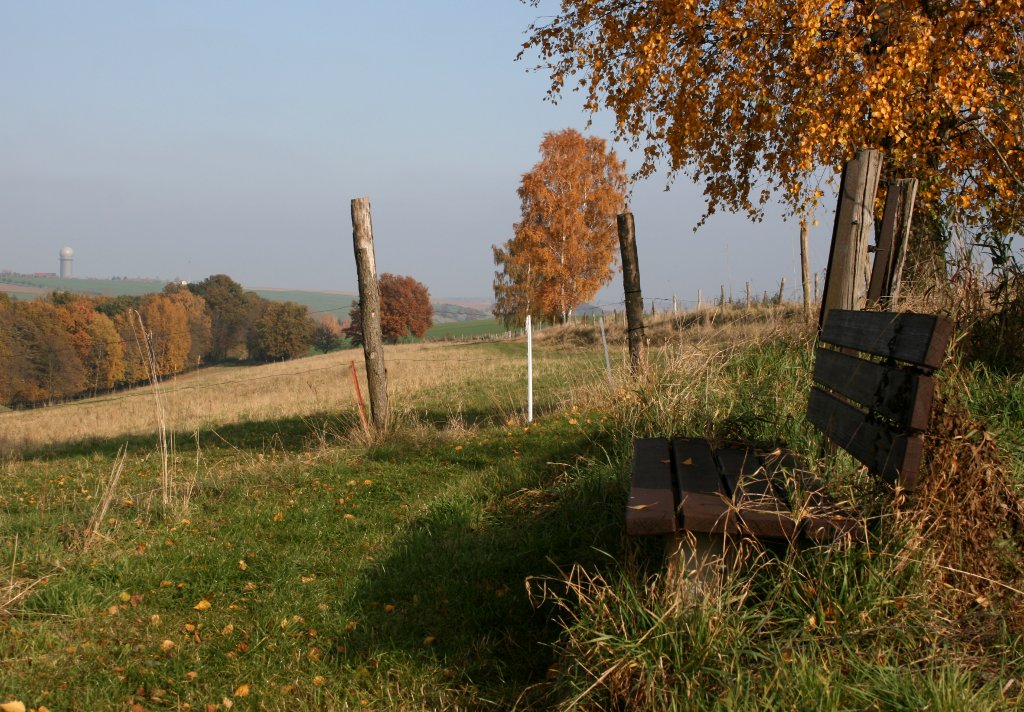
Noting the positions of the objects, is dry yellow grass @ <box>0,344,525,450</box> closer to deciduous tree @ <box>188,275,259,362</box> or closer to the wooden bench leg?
the wooden bench leg

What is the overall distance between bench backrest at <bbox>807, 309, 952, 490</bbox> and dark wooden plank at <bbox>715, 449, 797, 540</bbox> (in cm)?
39

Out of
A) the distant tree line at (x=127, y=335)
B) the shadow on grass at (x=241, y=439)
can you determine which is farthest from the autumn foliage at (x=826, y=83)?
the distant tree line at (x=127, y=335)

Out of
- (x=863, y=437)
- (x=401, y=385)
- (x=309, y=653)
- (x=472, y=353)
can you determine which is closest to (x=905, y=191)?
(x=863, y=437)

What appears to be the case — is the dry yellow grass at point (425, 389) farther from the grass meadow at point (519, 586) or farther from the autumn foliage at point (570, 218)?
the autumn foliage at point (570, 218)

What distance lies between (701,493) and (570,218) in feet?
142

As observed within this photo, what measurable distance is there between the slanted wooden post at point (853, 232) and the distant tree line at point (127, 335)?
4432cm

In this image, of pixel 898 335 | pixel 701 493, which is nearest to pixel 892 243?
pixel 898 335

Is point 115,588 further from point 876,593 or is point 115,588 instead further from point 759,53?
point 759,53

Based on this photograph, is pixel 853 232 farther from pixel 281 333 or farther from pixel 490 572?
pixel 281 333

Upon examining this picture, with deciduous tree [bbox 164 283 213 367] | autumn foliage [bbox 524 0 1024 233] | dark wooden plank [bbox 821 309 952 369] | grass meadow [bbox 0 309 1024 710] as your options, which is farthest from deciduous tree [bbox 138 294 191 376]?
dark wooden plank [bbox 821 309 952 369]

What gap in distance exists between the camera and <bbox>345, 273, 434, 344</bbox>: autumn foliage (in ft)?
309

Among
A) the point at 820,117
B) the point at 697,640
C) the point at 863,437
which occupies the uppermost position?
the point at 820,117

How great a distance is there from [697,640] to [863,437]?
3.71 ft

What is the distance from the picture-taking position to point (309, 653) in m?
3.89
